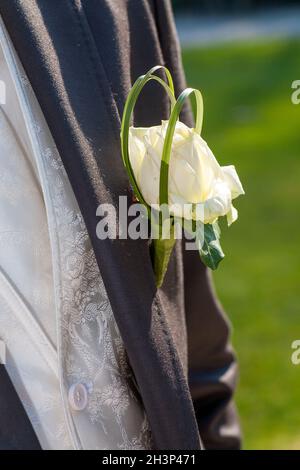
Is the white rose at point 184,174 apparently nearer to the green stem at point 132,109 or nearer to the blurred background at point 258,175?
the green stem at point 132,109

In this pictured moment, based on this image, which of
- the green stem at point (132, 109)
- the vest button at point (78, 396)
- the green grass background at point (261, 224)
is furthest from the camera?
the green grass background at point (261, 224)

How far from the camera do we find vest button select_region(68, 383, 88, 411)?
4.10 feet

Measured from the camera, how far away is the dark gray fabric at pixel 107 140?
1236 millimetres

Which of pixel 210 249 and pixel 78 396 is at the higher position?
pixel 210 249

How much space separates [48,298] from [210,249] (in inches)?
10.0

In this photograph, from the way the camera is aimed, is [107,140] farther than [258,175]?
No

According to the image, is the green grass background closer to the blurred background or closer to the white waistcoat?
the blurred background

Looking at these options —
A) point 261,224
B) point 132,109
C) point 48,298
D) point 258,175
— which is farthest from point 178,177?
point 258,175

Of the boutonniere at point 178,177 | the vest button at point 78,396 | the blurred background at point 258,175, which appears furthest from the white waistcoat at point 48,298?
the blurred background at point 258,175

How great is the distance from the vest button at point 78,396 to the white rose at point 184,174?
0.92 ft

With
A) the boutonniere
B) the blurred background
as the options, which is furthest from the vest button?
the blurred background

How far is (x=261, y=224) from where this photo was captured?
5387mm

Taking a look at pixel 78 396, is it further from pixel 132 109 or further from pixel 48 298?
pixel 132 109
